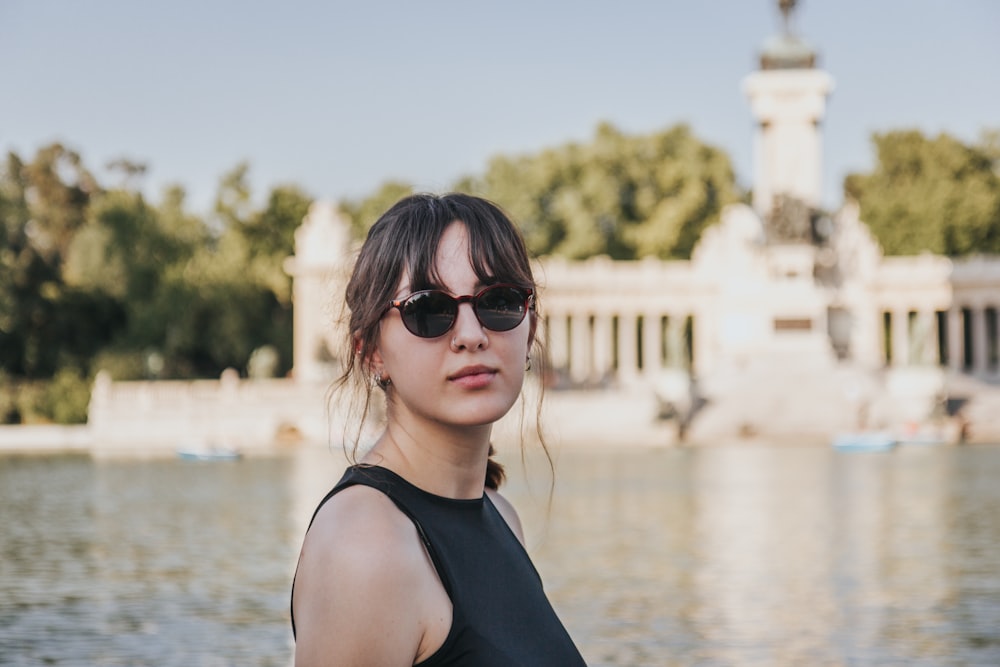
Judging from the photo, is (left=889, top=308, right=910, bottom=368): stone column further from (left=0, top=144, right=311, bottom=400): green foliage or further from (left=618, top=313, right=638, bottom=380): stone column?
(left=0, top=144, right=311, bottom=400): green foliage

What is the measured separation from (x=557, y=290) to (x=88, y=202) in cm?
3692

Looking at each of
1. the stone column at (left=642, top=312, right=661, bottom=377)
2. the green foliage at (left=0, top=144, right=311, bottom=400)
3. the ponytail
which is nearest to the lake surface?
the ponytail

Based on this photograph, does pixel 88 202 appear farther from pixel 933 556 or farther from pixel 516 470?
pixel 933 556

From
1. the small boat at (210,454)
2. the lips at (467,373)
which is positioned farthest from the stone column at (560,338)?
the lips at (467,373)

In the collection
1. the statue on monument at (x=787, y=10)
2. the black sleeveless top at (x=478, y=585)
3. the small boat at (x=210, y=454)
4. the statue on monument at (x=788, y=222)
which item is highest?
the statue on monument at (x=787, y=10)

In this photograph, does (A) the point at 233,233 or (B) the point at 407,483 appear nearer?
(B) the point at 407,483

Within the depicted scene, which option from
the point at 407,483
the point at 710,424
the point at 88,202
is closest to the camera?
the point at 407,483

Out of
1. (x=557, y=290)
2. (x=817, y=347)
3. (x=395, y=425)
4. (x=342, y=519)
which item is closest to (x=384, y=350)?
(x=395, y=425)

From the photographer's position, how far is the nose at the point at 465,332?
13.4 feet

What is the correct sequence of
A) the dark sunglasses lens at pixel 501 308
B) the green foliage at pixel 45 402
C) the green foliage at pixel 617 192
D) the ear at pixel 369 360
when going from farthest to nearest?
the green foliage at pixel 617 192 → the green foliage at pixel 45 402 → the ear at pixel 369 360 → the dark sunglasses lens at pixel 501 308

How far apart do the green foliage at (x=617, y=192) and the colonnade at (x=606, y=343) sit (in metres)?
5.77

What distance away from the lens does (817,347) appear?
287ft

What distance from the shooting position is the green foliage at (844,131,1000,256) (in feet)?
330

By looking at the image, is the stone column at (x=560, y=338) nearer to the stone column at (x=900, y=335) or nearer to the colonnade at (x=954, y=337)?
the colonnade at (x=954, y=337)
